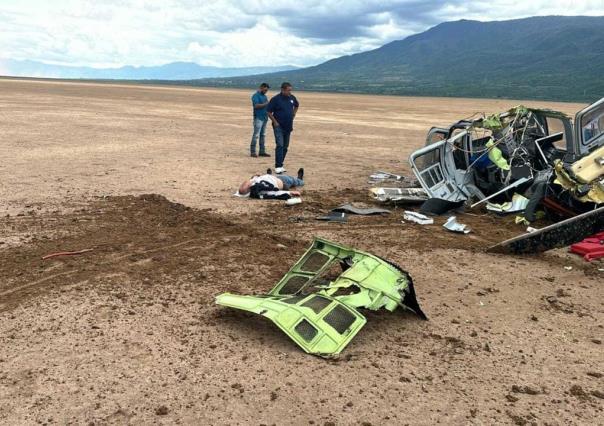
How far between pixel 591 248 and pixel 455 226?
6.19 feet

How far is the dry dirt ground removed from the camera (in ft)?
11.9

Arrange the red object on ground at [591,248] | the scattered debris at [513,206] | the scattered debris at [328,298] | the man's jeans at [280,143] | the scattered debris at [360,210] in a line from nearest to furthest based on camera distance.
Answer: the scattered debris at [328,298] < the red object on ground at [591,248] < the scattered debris at [513,206] < the scattered debris at [360,210] < the man's jeans at [280,143]

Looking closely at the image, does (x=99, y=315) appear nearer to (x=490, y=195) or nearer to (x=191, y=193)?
(x=191, y=193)

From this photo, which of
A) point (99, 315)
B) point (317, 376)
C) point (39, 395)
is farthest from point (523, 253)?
point (39, 395)

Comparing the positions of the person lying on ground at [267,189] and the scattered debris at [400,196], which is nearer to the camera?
the scattered debris at [400,196]

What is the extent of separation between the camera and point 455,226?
8.17m

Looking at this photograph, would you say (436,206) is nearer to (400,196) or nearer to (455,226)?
(400,196)

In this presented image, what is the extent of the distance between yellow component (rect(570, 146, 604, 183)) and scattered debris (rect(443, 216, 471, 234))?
1.76 metres

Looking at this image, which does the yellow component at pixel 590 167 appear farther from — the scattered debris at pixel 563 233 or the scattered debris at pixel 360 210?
the scattered debris at pixel 360 210

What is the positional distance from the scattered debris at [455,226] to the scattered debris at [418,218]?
0.96 ft

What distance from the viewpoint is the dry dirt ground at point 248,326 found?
3627 millimetres

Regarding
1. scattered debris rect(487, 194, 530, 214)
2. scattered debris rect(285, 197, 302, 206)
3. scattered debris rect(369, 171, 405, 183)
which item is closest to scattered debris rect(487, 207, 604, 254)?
scattered debris rect(487, 194, 530, 214)

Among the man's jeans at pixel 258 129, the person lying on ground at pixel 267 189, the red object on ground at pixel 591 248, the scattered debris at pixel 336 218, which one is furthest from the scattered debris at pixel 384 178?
the red object on ground at pixel 591 248

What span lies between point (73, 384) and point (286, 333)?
161cm
